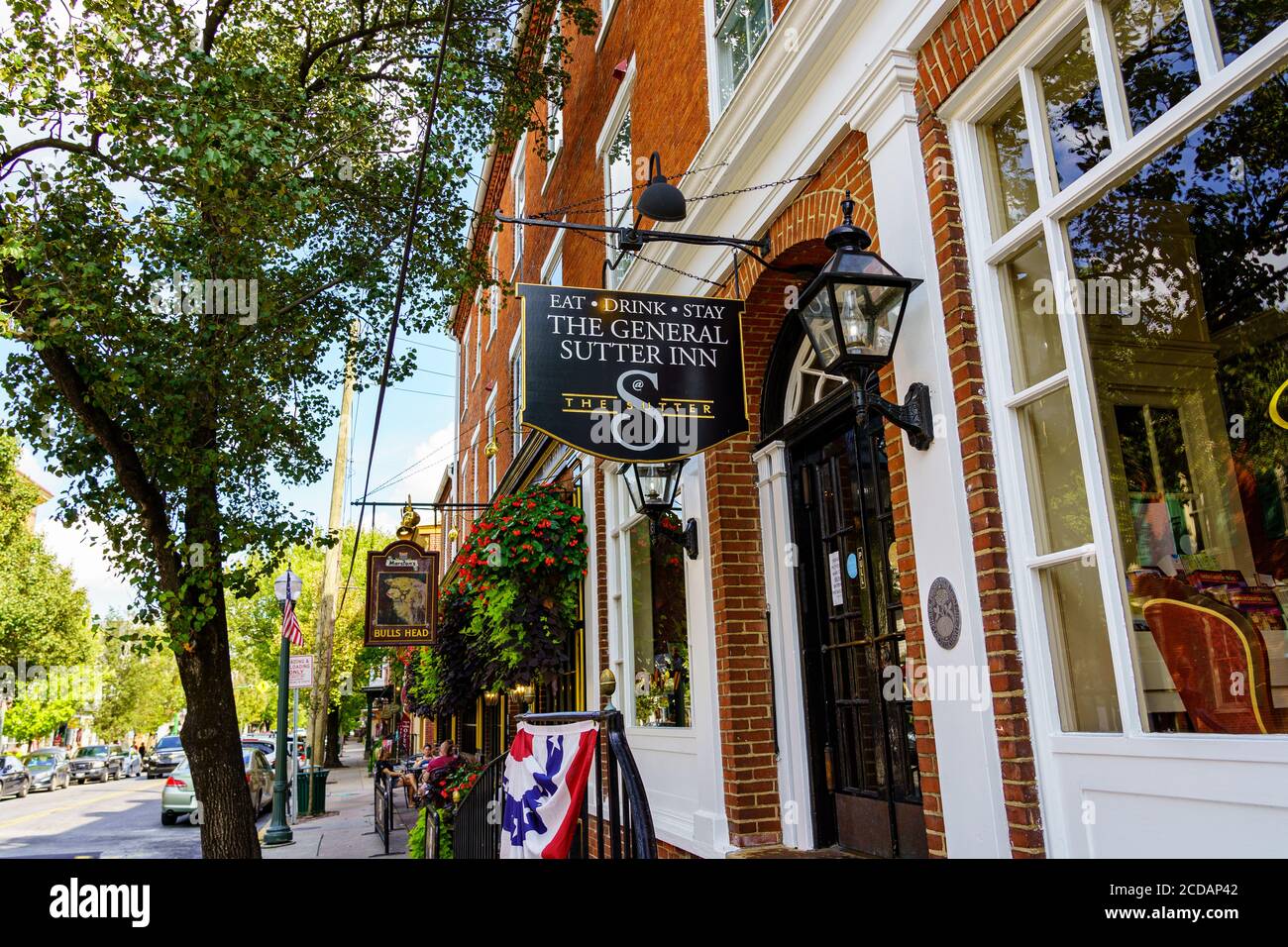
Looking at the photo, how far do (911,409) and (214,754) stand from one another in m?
7.79

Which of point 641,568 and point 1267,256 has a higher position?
point 1267,256

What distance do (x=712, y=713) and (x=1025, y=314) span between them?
3734 mm

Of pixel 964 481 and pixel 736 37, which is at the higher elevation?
pixel 736 37

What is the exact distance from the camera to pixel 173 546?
8.58 metres

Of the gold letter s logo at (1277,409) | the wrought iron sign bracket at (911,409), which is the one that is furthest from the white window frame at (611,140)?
the gold letter s logo at (1277,409)

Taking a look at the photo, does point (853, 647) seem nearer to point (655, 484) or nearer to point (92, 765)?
point (655, 484)

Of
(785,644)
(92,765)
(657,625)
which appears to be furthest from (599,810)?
(92,765)

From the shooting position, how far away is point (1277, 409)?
154 inches

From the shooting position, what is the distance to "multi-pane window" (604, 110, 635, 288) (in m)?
9.73

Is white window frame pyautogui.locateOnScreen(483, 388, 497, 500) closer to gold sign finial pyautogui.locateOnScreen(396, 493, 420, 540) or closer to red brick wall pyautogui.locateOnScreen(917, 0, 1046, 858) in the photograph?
gold sign finial pyautogui.locateOnScreen(396, 493, 420, 540)
